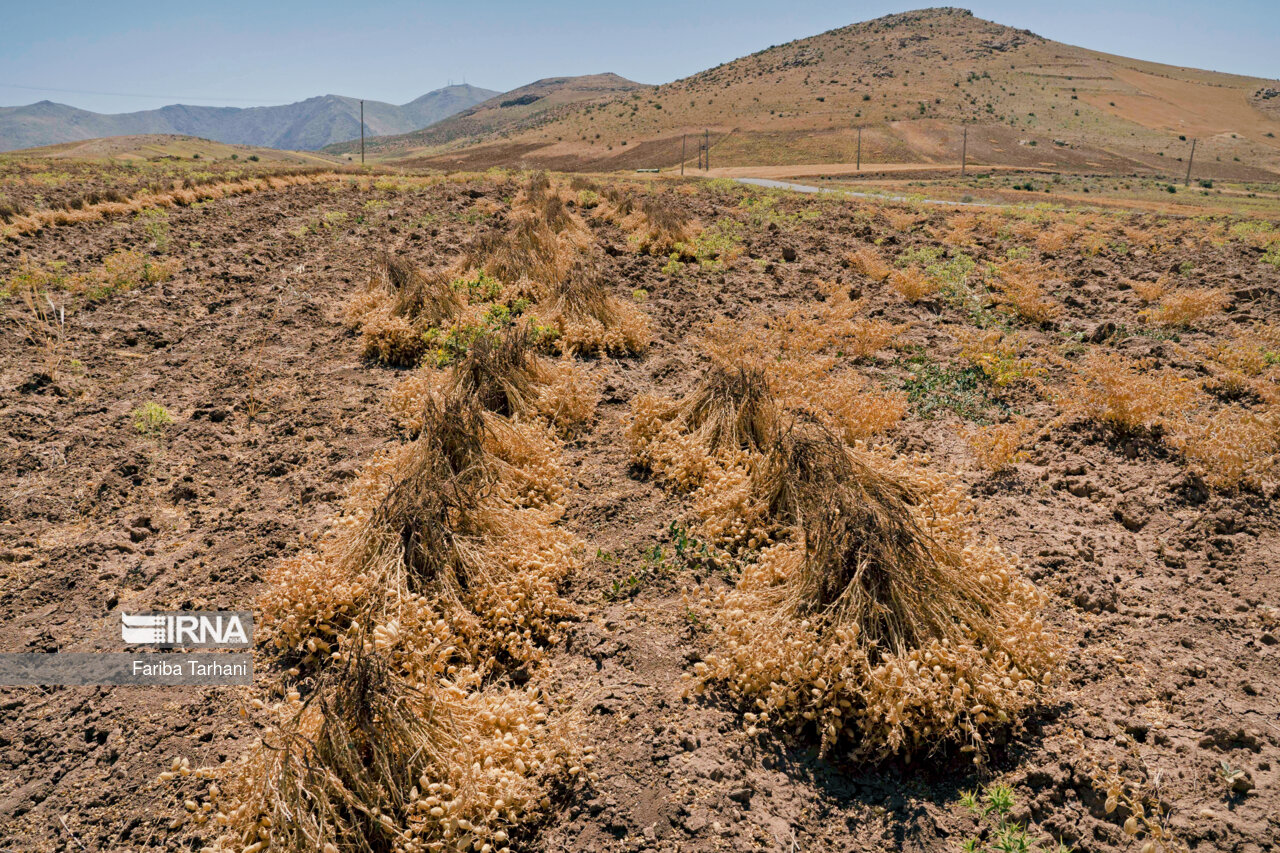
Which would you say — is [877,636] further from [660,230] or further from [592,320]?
[660,230]

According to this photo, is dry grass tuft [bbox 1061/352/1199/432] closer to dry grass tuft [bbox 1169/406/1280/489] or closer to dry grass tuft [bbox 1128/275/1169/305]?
dry grass tuft [bbox 1169/406/1280/489]

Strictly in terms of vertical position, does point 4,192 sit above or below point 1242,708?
above

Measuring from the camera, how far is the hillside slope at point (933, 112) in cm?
6775

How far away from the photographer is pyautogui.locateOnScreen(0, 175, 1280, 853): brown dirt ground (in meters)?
2.97

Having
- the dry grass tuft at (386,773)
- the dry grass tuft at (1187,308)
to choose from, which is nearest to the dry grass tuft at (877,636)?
the dry grass tuft at (386,773)

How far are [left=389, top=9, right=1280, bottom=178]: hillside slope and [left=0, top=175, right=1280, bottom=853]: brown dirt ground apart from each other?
2606 inches

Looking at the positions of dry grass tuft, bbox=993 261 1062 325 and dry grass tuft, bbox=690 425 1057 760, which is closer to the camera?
dry grass tuft, bbox=690 425 1057 760

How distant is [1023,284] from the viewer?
11.0m

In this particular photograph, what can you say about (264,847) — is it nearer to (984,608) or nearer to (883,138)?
(984,608)

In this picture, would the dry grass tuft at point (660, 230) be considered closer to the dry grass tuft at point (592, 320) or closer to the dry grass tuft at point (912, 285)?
the dry grass tuft at point (912, 285)

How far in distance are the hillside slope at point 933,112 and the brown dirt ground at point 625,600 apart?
217ft

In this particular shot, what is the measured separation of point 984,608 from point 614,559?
7.90 feet

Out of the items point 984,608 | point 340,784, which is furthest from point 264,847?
point 984,608

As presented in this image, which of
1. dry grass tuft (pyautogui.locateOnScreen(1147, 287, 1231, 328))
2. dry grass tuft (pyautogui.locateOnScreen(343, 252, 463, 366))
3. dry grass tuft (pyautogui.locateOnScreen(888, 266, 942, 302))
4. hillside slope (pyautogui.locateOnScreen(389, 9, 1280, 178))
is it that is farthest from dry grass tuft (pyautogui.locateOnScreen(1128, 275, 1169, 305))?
hillside slope (pyautogui.locateOnScreen(389, 9, 1280, 178))
